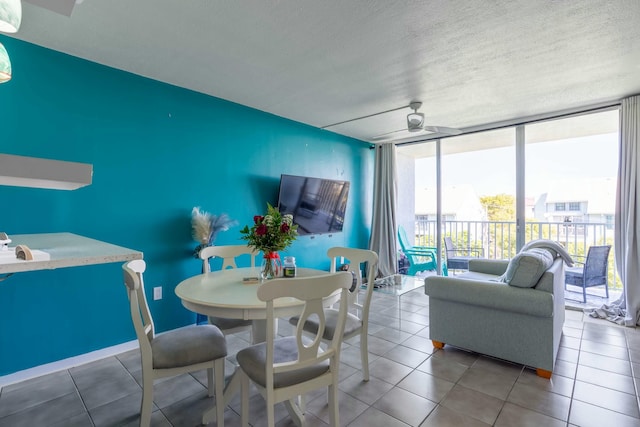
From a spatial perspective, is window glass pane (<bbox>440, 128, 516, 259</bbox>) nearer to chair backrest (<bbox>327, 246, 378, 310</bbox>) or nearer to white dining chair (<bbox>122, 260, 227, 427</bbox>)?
chair backrest (<bbox>327, 246, 378, 310</bbox>)

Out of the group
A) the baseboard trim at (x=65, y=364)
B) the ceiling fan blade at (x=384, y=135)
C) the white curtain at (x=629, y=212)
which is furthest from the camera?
the ceiling fan blade at (x=384, y=135)

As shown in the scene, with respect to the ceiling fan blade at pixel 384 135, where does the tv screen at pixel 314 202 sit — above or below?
below

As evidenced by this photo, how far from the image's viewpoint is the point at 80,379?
2199 millimetres

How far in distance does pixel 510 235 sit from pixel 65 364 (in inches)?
224

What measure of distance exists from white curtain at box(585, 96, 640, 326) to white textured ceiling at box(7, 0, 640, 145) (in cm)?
29

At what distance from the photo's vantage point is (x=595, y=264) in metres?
3.60

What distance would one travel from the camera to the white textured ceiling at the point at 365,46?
1.85 metres

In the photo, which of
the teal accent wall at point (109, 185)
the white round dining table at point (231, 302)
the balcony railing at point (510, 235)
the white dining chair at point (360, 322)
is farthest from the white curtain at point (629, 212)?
the teal accent wall at point (109, 185)

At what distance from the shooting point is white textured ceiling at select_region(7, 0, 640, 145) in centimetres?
185

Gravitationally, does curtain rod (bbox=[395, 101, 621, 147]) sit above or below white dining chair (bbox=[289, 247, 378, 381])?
above

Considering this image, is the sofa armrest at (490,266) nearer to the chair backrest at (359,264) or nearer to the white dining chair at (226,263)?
the chair backrest at (359,264)

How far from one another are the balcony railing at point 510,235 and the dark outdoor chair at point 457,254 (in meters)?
0.15

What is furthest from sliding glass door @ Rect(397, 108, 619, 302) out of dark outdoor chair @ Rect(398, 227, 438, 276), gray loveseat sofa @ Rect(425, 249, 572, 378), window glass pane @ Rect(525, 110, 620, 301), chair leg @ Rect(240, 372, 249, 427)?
chair leg @ Rect(240, 372, 249, 427)


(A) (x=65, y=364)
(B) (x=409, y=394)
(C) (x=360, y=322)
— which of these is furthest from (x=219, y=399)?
(A) (x=65, y=364)
